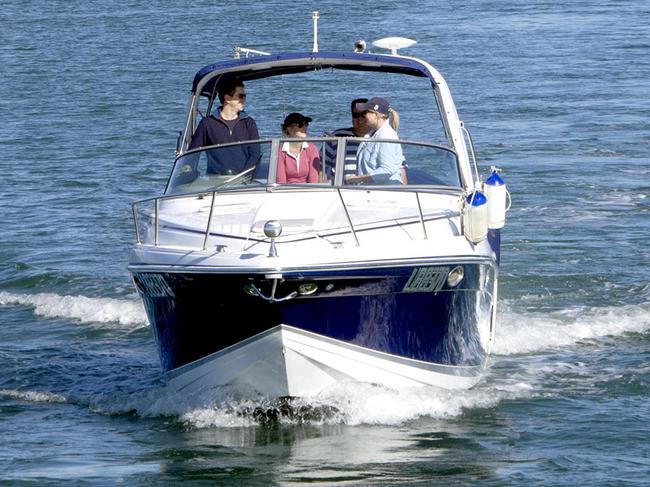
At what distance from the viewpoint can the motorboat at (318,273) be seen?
8.57 meters

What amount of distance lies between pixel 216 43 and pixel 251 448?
2313cm

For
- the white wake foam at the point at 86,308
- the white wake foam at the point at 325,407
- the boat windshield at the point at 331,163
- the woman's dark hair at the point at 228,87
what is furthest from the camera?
the white wake foam at the point at 86,308

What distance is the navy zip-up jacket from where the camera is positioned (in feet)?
33.2

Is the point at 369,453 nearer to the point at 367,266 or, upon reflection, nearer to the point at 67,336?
the point at 367,266

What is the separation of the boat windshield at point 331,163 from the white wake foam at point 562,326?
8.08ft

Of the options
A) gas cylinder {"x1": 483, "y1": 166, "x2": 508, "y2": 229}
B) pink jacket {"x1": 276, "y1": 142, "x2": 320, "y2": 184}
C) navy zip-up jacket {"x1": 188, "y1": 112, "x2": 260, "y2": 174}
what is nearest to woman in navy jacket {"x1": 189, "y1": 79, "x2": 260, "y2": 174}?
navy zip-up jacket {"x1": 188, "y1": 112, "x2": 260, "y2": 174}

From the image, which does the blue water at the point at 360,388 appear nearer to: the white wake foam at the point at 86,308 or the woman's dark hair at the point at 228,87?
the white wake foam at the point at 86,308

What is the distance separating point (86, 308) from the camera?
13516mm

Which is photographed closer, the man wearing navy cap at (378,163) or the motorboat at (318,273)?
the motorboat at (318,273)

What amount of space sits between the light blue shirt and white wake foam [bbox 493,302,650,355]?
2696mm

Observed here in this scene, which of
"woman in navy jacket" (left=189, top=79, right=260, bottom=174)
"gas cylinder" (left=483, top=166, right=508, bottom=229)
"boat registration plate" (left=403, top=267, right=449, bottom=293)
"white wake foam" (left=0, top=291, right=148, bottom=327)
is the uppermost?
"woman in navy jacket" (left=189, top=79, right=260, bottom=174)

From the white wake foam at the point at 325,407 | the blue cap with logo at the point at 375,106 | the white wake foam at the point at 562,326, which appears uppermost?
the blue cap with logo at the point at 375,106

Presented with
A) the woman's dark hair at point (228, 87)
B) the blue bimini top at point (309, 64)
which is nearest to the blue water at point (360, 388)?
the woman's dark hair at point (228, 87)

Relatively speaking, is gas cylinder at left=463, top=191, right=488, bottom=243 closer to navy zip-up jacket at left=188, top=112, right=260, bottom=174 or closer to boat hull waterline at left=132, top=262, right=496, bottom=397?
boat hull waterline at left=132, top=262, right=496, bottom=397
